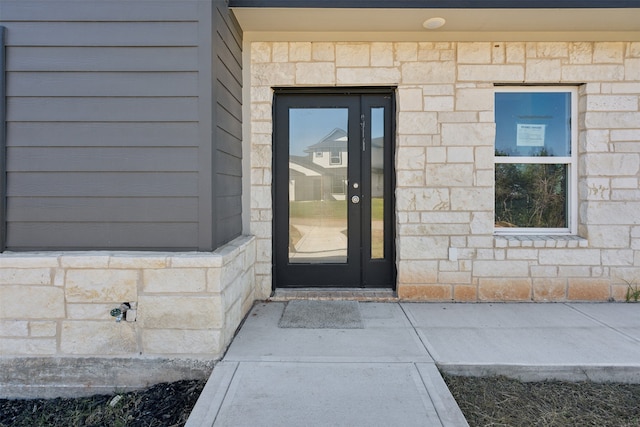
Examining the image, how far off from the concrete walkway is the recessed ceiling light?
2518mm

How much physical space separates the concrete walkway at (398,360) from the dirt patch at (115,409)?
0.75 ft

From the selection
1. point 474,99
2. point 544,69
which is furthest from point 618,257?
point 474,99

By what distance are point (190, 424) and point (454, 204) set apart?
2.81 metres

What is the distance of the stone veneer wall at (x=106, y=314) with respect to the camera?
7.57 ft

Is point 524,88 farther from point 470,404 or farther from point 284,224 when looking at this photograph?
point 470,404

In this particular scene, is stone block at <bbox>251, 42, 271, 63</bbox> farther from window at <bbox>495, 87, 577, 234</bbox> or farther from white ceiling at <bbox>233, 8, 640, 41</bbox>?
window at <bbox>495, 87, 577, 234</bbox>

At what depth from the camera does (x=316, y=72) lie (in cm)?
343

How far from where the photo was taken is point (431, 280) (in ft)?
11.3

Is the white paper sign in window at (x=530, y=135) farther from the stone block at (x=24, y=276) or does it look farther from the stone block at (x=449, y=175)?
the stone block at (x=24, y=276)

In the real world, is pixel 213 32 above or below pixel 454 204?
above

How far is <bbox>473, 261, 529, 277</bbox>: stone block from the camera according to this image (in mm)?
3428

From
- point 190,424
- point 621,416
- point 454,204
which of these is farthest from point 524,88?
point 190,424

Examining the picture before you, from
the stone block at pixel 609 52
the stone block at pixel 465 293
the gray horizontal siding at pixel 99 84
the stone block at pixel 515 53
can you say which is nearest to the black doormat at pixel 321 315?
the stone block at pixel 465 293

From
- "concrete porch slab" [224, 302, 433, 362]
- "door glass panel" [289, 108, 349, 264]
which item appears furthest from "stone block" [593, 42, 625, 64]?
"concrete porch slab" [224, 302, 433, 362]
